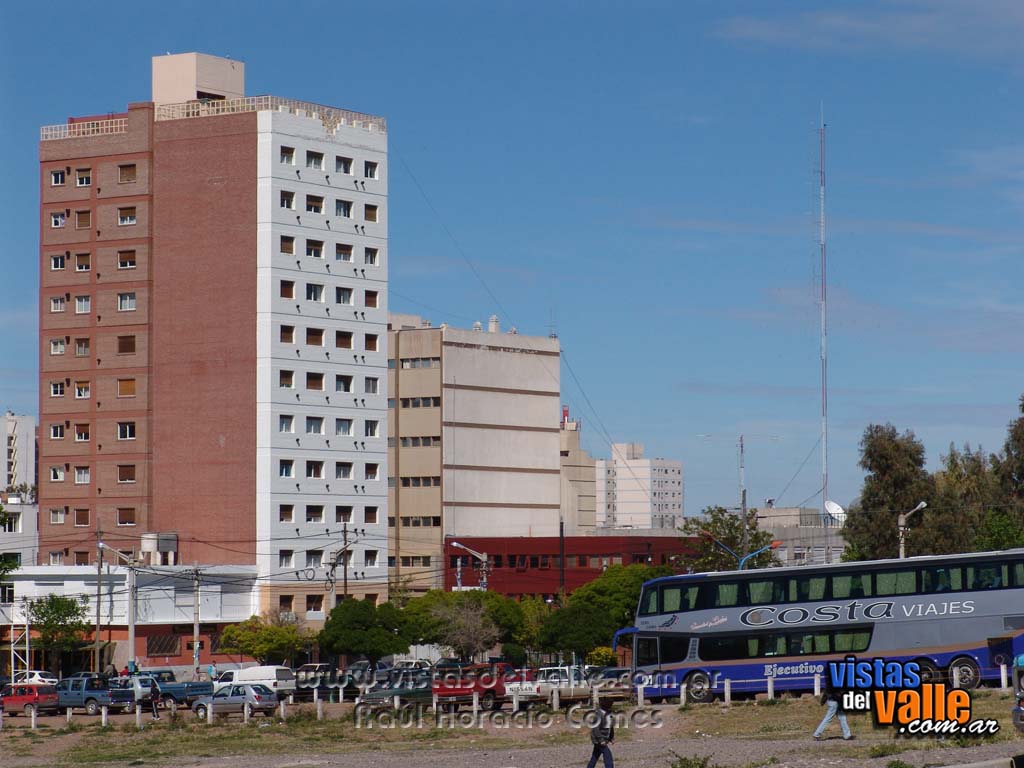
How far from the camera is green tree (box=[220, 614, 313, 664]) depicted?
341 feet

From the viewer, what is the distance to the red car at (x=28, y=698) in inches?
2803

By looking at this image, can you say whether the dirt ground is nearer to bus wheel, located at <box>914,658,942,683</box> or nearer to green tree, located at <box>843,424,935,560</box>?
bus wheel, located at <box>914,658,942,683</box>

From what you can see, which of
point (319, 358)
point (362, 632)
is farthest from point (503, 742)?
point (319, 358)

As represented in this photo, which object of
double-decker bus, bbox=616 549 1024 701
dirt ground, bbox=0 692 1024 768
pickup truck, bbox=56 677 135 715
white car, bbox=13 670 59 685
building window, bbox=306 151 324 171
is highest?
building window, bbox=306 151 324 171

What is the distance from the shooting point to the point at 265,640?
103938 millimetres

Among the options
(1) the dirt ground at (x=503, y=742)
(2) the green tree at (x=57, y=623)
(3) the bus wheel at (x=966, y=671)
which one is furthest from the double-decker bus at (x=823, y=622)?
(2) the green tree at (x=57, y=623)

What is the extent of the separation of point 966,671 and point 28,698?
138ft

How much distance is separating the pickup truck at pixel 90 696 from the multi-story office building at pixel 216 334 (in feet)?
125

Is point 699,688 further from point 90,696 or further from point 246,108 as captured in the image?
point 246,108

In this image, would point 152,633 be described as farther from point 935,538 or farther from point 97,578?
point 935,538

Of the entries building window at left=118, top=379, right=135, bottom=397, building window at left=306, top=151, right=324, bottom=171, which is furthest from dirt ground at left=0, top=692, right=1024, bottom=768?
building window at left=306, top=151, right=324, bottom=171

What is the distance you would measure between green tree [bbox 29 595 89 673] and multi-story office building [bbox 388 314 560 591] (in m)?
45.8

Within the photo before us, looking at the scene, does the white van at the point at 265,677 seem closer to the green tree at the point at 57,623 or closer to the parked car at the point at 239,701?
the parked car at the point at 239,701

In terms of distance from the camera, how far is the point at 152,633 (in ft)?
340
